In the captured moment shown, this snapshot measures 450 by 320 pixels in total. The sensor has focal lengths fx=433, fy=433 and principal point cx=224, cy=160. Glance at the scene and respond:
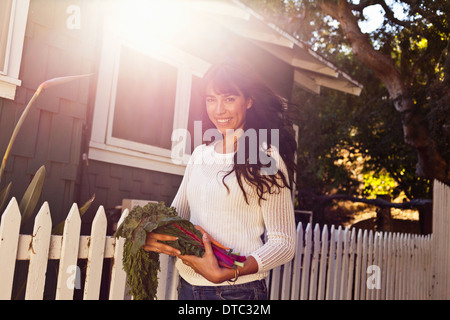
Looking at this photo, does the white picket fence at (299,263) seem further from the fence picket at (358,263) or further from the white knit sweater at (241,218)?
the white knit sweater at (241,218)

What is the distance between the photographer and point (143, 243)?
6.47 ft

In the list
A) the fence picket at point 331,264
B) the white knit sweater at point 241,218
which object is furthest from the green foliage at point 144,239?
the fence picket at point 331,264

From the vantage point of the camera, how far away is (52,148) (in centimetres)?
391

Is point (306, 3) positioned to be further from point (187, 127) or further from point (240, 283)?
point (240, 283)

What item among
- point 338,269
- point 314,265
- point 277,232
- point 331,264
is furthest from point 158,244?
point 338,269

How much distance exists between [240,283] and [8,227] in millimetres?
1227

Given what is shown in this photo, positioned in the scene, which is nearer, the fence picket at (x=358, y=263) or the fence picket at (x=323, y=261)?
the fence picket at (x=323, y=261)

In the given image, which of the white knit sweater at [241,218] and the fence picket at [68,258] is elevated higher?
the white knit sweater at [241,218]

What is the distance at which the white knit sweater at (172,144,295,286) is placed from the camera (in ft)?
7.00

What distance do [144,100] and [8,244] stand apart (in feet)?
11.8

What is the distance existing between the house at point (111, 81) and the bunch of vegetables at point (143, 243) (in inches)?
78.9

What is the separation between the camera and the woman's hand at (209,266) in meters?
1.98
